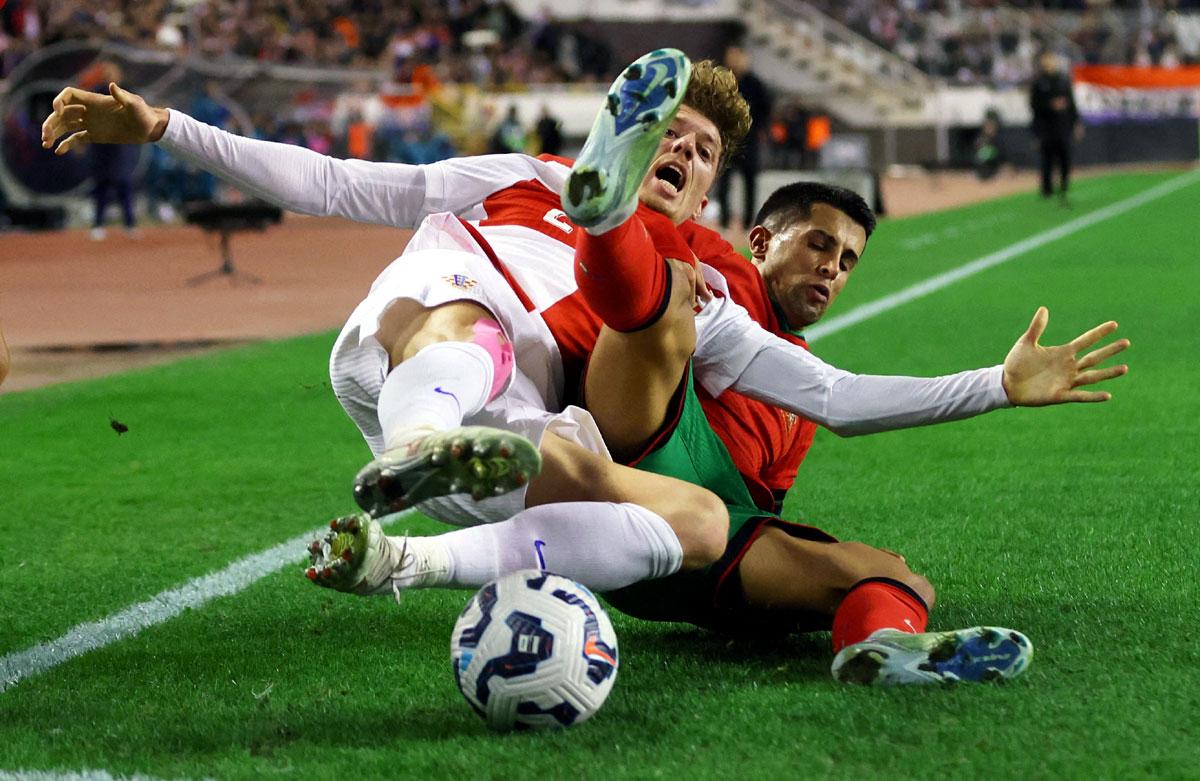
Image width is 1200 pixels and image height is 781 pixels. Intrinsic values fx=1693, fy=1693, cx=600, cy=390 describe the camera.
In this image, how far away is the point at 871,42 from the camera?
43.6 meters

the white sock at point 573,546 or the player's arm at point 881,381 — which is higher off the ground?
the player's arm at point 881,381

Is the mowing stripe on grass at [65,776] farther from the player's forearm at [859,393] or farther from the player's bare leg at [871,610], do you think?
Result: the player's forearm at [859,393]

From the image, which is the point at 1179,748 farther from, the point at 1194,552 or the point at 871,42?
the point at 871,42

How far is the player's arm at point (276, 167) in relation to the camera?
13.1 ft

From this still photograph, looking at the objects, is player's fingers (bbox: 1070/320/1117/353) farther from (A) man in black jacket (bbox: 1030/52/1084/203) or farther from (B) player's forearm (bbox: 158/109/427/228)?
(A) man in black jacket (bbox: 1030/52/1084/203)

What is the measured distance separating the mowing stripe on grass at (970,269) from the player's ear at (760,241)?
494 centimetres

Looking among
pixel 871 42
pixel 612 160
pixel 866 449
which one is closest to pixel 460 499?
pixel 612 160

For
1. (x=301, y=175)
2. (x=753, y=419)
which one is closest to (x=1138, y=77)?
(x=753, y=419)

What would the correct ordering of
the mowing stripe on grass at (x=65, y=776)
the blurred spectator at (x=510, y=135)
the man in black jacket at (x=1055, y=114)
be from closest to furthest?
the mowing stripe on grass at (x=65, y=776) → the man in black jacket at (x=1055, y=114) → the blurred spectator at (x=510, y=135)

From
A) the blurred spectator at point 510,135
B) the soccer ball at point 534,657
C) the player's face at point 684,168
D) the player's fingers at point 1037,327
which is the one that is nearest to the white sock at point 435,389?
the soccer ball at point 534,657

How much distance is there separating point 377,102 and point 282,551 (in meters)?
24.3

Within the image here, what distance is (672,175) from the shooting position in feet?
13.5

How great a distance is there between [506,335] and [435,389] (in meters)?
0.48

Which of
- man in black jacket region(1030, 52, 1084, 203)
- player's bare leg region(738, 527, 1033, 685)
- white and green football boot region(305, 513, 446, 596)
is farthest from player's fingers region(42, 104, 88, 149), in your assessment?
man in black jacket region(1030, 52, 1084, 203)
